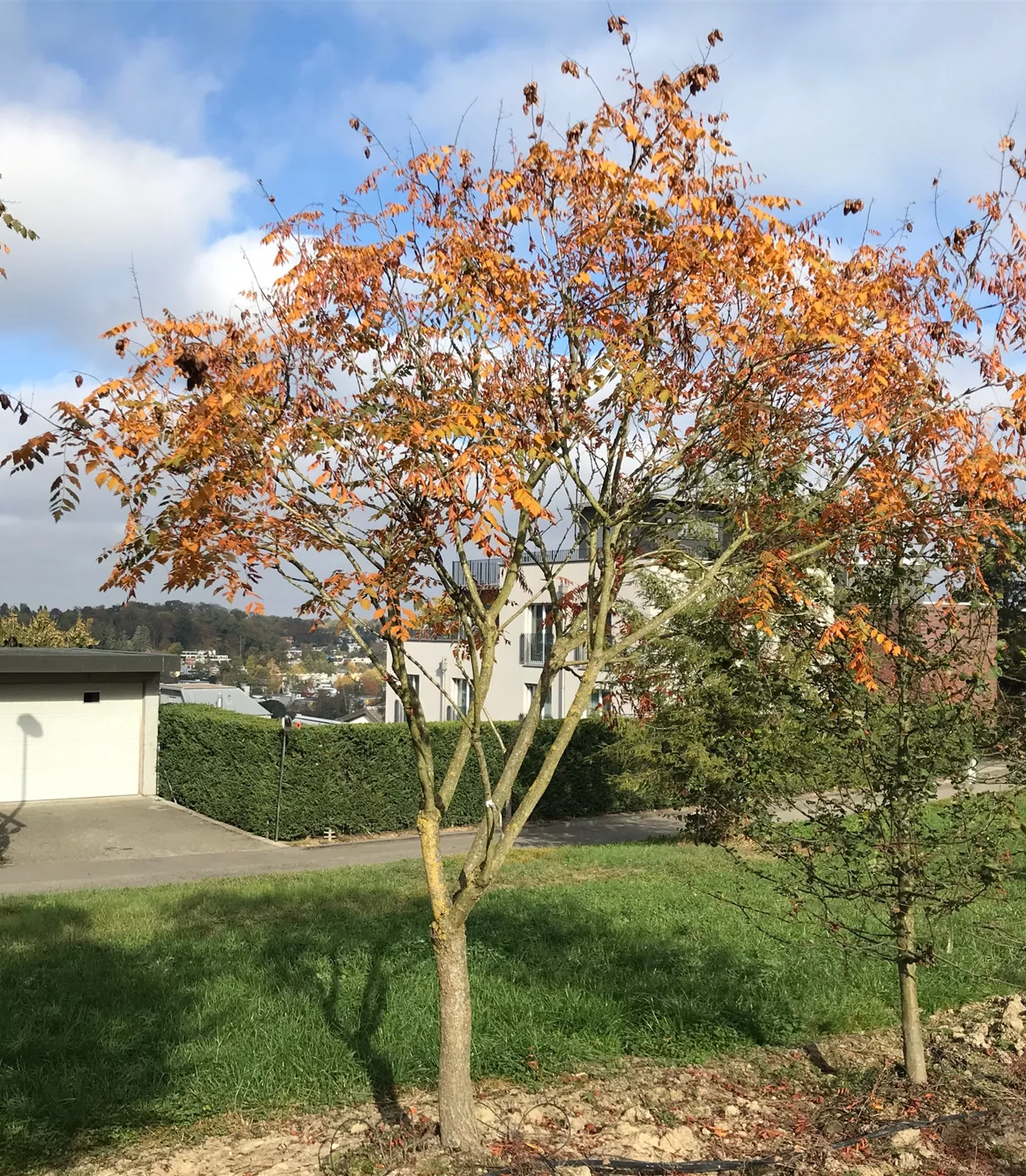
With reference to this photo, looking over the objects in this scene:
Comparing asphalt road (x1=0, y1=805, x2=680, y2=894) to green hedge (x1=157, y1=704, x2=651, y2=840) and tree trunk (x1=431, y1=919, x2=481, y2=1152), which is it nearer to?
green hedge (x1=157, y1=704, x2=651, y2=840)

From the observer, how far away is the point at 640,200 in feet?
15.4

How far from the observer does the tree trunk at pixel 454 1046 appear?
4.24 metres

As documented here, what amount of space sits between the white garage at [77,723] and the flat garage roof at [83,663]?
0.7 inches

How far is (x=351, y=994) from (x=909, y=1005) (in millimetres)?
3510

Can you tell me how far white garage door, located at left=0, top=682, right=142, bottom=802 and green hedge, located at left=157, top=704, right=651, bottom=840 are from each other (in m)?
1.90

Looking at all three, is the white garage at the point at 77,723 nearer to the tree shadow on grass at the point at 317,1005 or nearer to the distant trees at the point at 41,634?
the distant trees at the point at 41,634

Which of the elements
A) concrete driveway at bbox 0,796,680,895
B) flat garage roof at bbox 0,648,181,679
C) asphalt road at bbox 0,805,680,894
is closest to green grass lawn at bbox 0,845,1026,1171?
asphalt road at bbox 0,805,680,894

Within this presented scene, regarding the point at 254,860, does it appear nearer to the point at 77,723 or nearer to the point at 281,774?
the point at 281,774

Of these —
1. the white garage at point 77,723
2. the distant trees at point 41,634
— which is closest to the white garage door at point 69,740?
the white garage at point 77,723

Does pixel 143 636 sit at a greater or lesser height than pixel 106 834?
greater

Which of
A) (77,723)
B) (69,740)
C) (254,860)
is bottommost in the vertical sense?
(254,860)

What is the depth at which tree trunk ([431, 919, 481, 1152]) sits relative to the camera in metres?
4.24

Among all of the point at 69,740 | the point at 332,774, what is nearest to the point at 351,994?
the point at 332,774

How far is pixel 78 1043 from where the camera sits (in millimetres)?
5648
